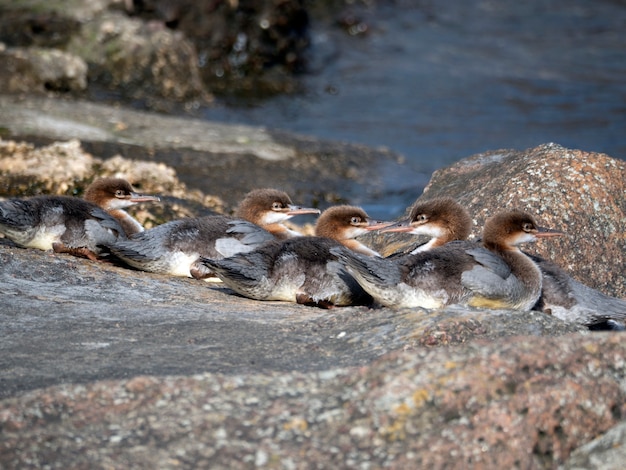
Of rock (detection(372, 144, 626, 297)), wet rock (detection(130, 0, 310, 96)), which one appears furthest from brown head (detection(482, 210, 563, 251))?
wet rock (detection(130, 0, 310, 96))

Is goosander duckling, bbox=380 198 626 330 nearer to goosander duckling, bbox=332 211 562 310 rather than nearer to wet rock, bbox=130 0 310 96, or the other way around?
goosander duckling, bbox=332 211 562 310

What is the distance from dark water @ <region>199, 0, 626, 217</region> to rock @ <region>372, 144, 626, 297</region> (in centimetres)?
375

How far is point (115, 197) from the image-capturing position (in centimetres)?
728

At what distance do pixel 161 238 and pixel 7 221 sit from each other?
967mm

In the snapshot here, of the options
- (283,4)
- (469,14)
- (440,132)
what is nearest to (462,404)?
(440,132)

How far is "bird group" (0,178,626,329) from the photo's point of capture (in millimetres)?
5570

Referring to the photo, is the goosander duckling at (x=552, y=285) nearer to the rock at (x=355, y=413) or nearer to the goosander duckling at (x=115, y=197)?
the goosander duckling at (x=115, y=197)

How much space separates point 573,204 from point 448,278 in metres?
→ 1.87

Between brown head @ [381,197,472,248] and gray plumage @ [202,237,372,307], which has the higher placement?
brown head @ [381,197,472,248]

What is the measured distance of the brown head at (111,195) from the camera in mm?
7250

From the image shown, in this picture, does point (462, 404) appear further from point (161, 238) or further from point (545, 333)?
point (161, 238)

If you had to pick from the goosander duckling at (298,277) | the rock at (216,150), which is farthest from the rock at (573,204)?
the rock at (216,150)

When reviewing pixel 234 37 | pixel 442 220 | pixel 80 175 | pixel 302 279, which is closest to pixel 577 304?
pixel 442 220

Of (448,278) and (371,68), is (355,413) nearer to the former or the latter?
(448,278)
